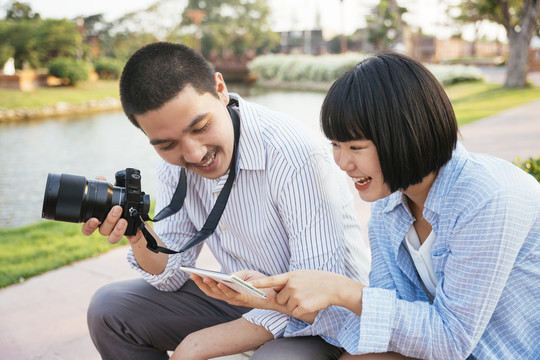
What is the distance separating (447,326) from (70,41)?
24835 mm

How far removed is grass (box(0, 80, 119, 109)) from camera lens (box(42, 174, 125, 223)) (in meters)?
15.2

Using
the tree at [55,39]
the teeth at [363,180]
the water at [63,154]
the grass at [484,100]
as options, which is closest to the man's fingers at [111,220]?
the teeth at [363,180]

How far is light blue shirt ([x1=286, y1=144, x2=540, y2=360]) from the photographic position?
4.02 feet

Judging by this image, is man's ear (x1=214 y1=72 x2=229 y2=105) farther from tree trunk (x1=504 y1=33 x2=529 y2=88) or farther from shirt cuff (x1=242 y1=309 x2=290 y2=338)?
tree trunk (x1=504 y1=33 x2=529 y2=88)

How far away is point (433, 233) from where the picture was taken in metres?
1.47

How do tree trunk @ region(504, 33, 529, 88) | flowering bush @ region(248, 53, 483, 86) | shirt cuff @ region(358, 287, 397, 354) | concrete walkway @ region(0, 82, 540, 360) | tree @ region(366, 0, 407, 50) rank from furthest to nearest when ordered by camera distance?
1. tree @ region(366, 0, 407, 50)
2. flowering bush @ region(248, 53, 483, 86)
3. tree trunk @ region(504, 33, 529, 88)
4. concrete walkway @ region(0, 82, 540, 360)
5. shirt cuff @ region(358, 287, 397, 354)

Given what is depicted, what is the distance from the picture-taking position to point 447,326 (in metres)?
1.29

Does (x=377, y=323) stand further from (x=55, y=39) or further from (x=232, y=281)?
(x=55, y=39)

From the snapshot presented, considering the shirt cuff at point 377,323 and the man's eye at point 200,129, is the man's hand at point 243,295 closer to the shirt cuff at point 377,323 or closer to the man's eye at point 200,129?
the shirt cuff at point 377,323

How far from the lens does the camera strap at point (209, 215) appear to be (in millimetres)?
1714

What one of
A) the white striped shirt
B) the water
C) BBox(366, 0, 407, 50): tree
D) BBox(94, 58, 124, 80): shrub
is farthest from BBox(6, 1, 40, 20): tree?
the white striped shirt

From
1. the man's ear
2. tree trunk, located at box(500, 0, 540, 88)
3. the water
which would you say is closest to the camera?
the man's ear

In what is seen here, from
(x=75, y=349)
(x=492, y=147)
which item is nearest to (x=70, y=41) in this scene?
(x=492, y=147)

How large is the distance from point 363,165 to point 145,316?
37.1 inches
